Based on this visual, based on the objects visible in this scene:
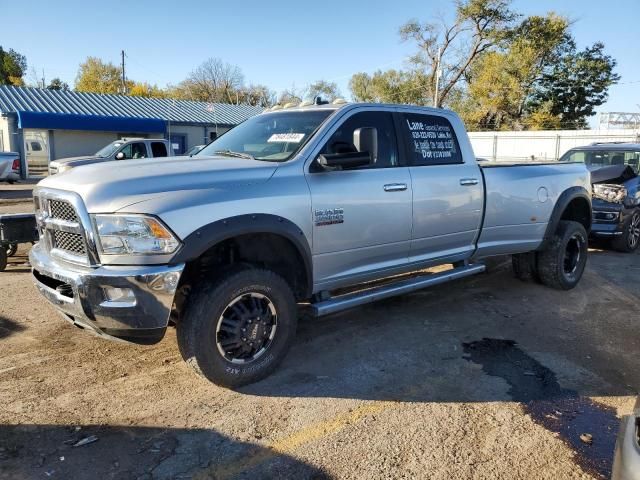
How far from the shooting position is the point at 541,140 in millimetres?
28375

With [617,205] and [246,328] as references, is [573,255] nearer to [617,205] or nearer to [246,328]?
[617,205]

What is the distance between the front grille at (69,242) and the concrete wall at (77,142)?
26.1 meters

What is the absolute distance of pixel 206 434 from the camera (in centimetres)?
329

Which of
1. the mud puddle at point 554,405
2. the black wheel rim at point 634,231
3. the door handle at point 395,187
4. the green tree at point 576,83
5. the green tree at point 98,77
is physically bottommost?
the mud puddle at point 554,405

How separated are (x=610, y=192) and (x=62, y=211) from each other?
898 centimetres

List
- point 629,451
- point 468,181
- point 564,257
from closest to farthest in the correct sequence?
point 629,451 → point 468,181 → point 564,257

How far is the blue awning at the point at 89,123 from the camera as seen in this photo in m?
25.2

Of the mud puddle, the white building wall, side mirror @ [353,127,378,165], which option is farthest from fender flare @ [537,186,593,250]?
the white building wall

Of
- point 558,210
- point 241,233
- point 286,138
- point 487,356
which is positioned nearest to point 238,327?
point 241,233

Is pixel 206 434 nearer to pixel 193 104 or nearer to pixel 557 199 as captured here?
pixel 557 199

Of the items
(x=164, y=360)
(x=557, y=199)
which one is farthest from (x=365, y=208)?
(x=557, y=199)

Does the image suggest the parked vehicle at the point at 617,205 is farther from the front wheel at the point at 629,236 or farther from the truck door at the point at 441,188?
the truck door at the point at 441,188

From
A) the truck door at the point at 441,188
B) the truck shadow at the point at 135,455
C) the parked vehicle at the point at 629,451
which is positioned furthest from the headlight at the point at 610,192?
the truck shadow at the point at 135,455

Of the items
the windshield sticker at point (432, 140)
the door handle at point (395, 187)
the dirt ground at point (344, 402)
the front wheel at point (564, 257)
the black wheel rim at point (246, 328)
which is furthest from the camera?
the front wheel at point (564, 257)
